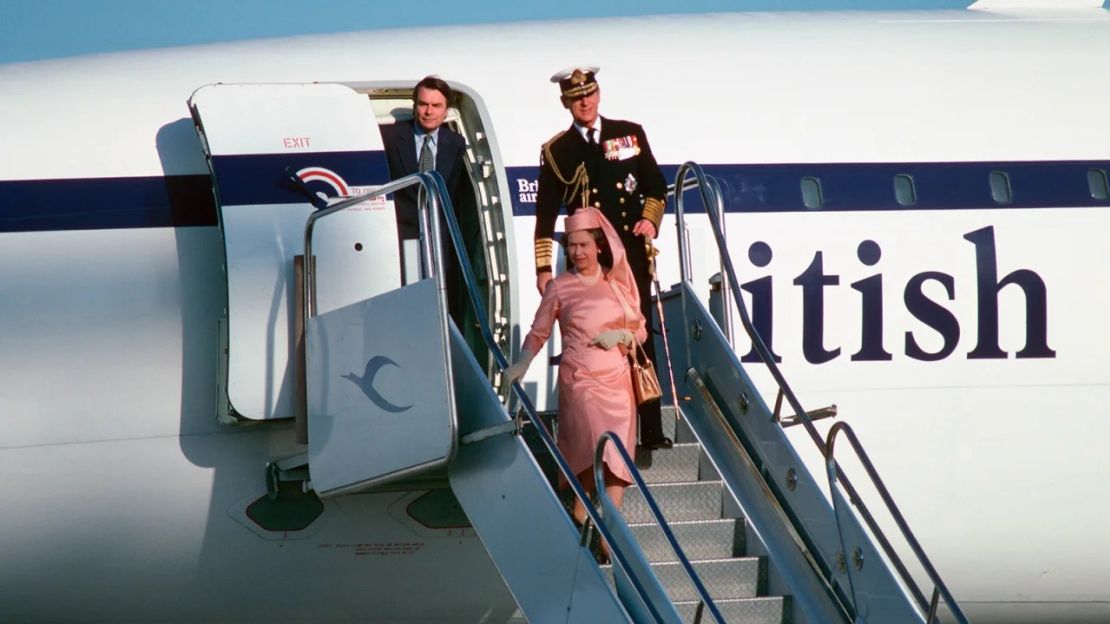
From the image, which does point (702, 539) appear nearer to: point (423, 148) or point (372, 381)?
point (372, 381)

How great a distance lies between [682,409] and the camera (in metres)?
6.61

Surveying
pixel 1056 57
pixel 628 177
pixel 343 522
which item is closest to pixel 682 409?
pixel 628 177

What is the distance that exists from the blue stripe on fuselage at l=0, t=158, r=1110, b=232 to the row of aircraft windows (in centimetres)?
2

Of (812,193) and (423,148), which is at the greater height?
(423,148)

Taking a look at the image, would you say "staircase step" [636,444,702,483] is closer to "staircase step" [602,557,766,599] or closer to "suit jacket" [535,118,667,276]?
"staircase step" [602,557,766,599]

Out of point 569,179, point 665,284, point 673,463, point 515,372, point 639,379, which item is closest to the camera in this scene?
point 515,372

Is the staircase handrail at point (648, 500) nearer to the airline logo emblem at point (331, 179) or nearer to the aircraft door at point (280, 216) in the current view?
the aircraft door at point (280, 216)

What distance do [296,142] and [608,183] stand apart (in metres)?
1.70

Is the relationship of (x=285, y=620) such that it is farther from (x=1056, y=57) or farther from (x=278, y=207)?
(x=1056, y=57)

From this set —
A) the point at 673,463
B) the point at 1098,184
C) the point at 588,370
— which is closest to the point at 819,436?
the point at 673,463

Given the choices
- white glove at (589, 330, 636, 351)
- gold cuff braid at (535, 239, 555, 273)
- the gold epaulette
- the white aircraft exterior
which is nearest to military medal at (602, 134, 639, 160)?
the gold epaulette

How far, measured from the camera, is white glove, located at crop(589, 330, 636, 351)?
5668 mm

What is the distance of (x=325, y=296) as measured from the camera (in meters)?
6.66

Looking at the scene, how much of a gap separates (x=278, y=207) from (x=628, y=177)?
1.74m
